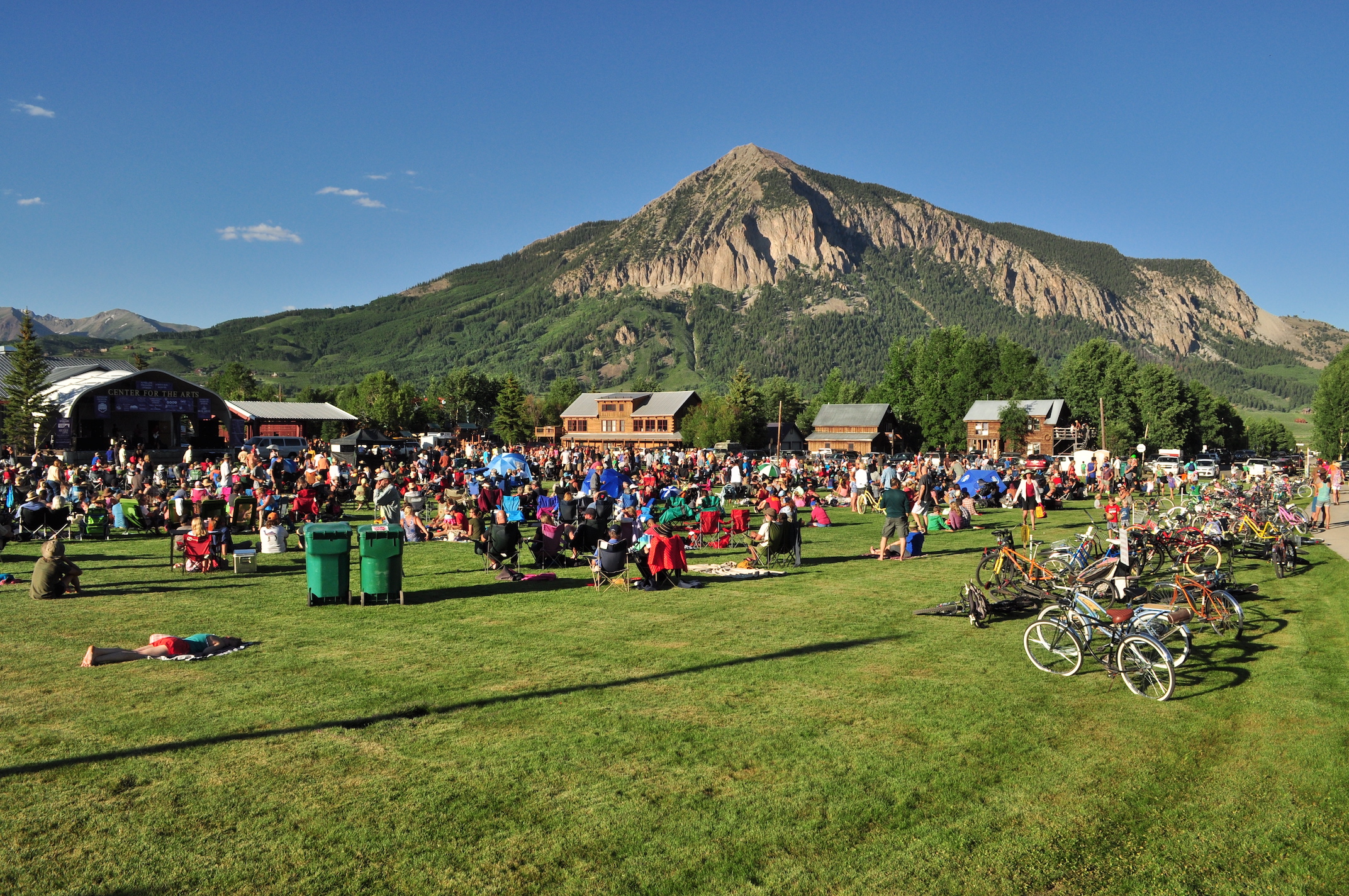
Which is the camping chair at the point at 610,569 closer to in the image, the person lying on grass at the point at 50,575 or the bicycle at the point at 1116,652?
the bicycle at the point at 1116,652

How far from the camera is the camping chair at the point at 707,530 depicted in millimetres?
19750

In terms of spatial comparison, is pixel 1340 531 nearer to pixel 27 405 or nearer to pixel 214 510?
pixel 214 510

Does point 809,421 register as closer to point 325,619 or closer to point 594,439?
point 594,439

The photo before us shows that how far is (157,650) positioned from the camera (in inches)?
364

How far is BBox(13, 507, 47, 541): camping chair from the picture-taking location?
756 inches

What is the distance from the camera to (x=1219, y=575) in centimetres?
1280

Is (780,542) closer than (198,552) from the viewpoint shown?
No

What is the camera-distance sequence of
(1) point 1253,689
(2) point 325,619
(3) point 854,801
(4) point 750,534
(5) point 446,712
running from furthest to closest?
1. (4) point 750,534
2. (2) point 325,619
3. (1) point 1253,689
4. (5) point 446,712
5. (3) point 854,801

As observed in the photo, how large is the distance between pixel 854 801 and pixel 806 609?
6597 millimetres

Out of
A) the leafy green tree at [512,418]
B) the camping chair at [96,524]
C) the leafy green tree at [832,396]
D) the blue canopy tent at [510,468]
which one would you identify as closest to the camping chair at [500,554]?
the camping chair at [96,524]

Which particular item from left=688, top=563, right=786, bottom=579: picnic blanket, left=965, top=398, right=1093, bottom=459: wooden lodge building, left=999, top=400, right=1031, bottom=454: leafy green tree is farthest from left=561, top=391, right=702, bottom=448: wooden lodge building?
left=688, top=563, right=786, bottom=579: picnic blanket

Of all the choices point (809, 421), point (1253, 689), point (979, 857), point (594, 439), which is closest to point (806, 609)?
point (1253, 689)

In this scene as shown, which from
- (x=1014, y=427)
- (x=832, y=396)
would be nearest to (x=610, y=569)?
(x=1014, y=427)

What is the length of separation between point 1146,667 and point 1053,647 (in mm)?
1000
